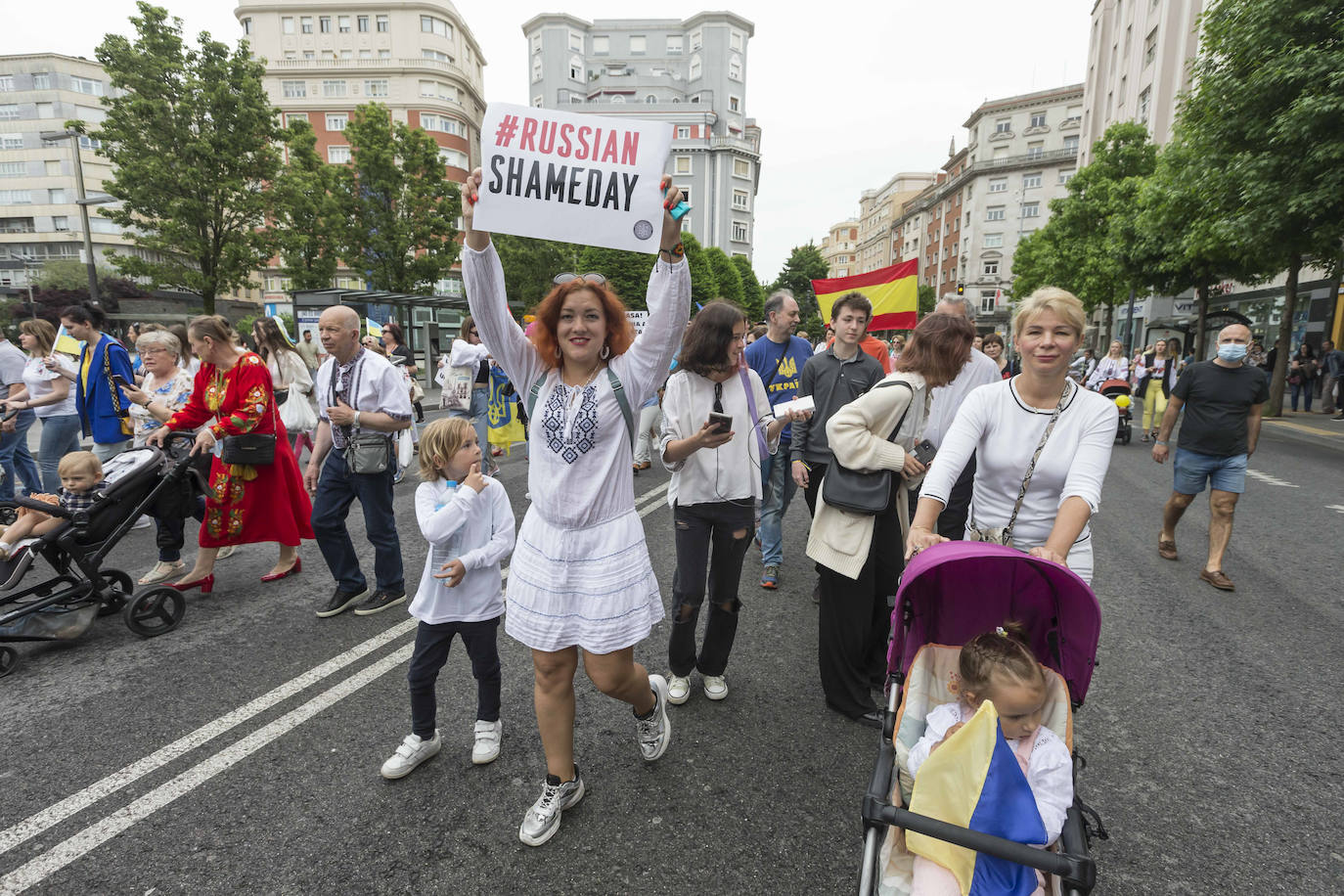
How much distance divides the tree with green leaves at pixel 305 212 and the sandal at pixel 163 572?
20782 mm

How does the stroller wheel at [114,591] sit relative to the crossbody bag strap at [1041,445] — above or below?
below

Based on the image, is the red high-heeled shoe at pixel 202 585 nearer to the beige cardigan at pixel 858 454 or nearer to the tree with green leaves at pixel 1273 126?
the beige cardigan at pixel 858 454

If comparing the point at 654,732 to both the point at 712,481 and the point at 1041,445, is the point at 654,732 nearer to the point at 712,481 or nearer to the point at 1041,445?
the point at 712,481

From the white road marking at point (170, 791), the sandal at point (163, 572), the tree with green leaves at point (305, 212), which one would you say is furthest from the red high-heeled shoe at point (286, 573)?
the tree with green leaves at point (305, 212)

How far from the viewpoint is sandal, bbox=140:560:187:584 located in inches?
194

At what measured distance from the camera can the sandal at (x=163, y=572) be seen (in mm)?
4918

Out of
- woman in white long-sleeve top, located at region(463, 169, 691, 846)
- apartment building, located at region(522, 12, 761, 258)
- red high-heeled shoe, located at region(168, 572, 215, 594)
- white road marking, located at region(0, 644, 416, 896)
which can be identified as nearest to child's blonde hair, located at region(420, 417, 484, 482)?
woman in white long-sleeve top, located at region(463, 169, 691, 846)

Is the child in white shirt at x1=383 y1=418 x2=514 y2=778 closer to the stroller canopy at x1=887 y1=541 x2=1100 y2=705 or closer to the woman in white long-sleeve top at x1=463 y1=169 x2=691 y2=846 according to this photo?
the woman in white long-sleeve top at x1=463 y1=169 x2=691 y2=846

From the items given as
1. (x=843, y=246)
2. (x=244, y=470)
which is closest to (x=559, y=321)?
(x=244, y=470)

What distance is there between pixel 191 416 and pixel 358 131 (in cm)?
2774

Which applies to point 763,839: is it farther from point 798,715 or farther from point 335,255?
point 335,255

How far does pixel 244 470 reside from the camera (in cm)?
473

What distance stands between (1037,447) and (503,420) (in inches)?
245

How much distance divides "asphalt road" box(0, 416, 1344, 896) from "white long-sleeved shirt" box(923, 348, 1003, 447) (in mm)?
1498
